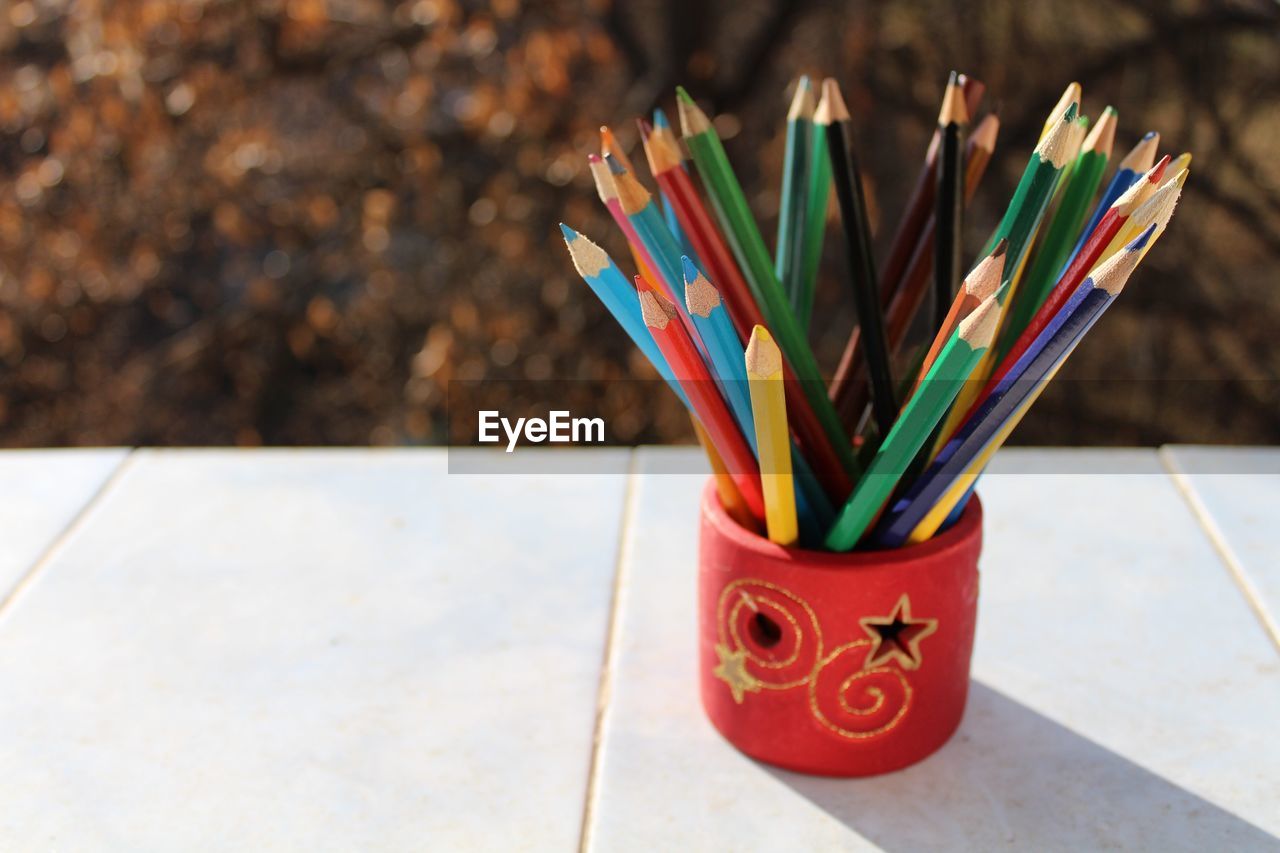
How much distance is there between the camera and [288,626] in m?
0.61

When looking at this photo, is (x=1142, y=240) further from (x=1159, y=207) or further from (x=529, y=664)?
(x=529, y=664)

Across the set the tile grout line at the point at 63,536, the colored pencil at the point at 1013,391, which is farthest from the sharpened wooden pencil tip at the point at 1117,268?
the tile grout line at the point at 63,536

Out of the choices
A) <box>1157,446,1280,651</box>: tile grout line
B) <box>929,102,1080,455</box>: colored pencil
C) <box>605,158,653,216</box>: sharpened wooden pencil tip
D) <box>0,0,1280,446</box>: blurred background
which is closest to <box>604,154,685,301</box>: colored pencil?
<box>605,158,653,216</box>: sharpened wooden pencil tip

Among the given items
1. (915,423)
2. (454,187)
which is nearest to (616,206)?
(915,423)

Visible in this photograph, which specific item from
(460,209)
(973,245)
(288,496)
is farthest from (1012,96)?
(288,496)

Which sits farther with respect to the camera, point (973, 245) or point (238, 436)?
point (238, 436)

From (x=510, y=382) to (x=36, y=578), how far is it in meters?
1.03

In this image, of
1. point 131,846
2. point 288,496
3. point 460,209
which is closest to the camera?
point 131,846

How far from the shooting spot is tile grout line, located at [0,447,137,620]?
64 cm

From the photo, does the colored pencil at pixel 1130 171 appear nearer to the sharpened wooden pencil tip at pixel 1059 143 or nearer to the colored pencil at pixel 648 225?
the sharpened wooden pencil tip at pixel 1059 143

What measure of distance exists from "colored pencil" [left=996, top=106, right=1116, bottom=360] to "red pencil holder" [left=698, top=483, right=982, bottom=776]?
7cm

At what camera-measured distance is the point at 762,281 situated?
497mm

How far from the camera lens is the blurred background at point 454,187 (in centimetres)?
142

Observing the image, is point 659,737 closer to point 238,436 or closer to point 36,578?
point 36,578
